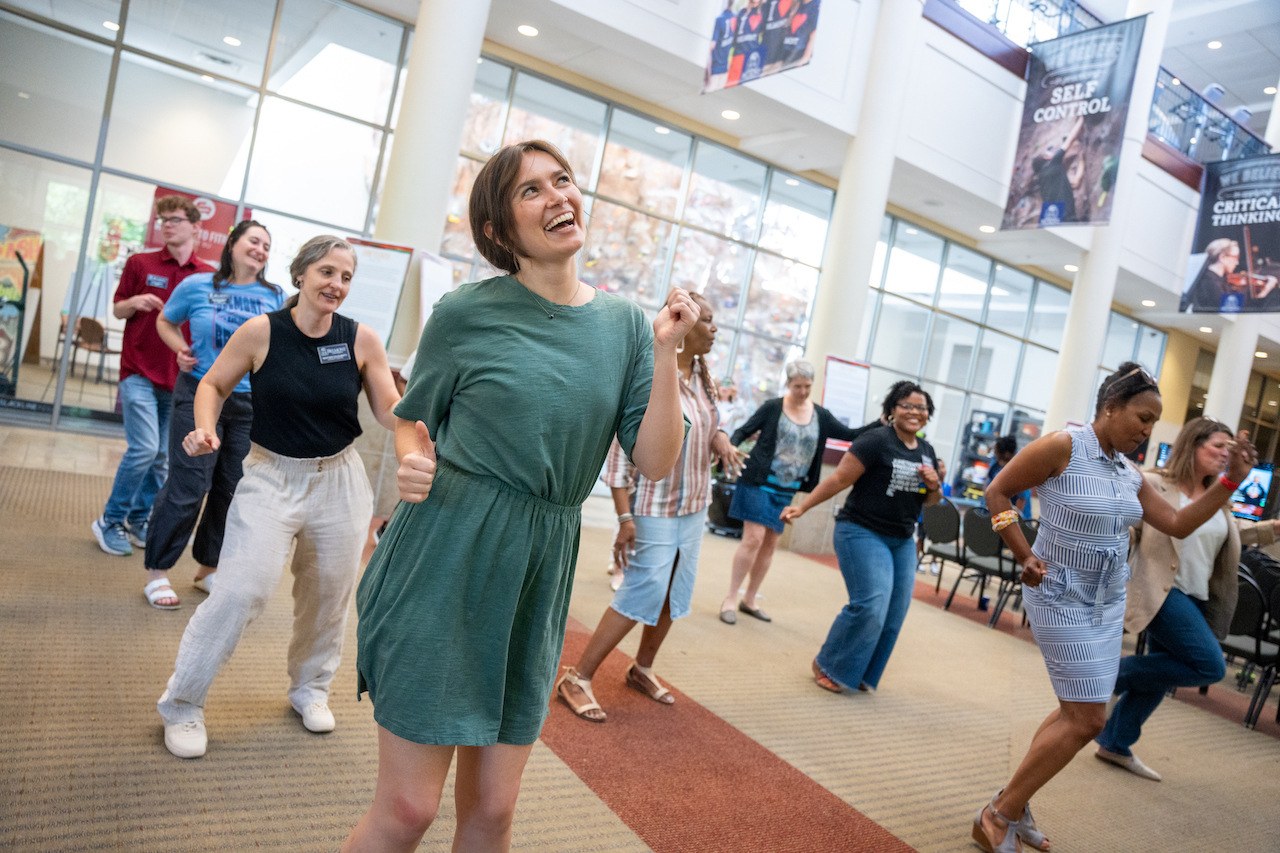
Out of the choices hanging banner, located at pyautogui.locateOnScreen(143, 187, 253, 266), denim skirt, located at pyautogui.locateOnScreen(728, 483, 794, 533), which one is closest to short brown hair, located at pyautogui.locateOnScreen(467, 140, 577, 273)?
denim skirt, located at pyautogui.locateOnScreen(728, 483, 794, 533)

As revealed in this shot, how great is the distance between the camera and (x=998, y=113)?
12.1m

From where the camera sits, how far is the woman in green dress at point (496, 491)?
1.55 m

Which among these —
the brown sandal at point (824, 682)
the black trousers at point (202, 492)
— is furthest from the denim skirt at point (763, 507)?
the black trousers at point (202, 492)

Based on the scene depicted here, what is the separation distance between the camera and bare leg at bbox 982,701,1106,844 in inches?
119

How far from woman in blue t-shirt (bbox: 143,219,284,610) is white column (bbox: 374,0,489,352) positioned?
3.95 metres

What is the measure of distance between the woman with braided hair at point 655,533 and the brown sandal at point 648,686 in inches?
13.2

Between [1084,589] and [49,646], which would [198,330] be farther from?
[1084,589]

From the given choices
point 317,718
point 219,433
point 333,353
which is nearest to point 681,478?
point 333,353

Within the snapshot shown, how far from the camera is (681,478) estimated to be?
380 cm

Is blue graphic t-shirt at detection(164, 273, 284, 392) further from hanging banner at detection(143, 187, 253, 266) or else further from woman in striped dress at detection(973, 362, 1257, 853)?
hanging banner at detection(143, 187, 253, 266)

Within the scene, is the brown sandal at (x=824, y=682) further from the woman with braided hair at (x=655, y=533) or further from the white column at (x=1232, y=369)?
the white column at (x=1232, y=369)

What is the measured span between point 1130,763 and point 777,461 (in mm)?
2697

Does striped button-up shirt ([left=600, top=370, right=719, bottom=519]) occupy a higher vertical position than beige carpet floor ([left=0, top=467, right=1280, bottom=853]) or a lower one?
higher

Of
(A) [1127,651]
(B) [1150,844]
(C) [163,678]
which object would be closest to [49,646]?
(C) [163,678]
